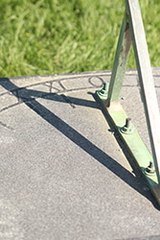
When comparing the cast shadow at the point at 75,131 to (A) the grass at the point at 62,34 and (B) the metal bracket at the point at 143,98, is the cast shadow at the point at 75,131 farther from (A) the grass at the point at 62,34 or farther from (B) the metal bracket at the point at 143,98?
(A) the grass at the point at 62,34

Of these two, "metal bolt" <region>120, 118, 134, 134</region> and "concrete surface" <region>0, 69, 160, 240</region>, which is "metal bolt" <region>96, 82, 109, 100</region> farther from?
"metal bolt" <region>120, 118, 134, 134</region>

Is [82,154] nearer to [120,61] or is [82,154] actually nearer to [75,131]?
[75,131]

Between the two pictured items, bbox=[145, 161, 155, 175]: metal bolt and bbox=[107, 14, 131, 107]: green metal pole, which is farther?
bbox=[107, 14, 131, 107]: green metal pole

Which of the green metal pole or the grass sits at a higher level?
the green metal pole

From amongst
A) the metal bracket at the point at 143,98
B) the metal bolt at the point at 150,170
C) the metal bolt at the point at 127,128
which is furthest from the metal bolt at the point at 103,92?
the metal bolt at the point at 150,170

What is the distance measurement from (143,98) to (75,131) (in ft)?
1.25

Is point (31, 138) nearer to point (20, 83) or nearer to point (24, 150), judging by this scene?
point (24, 150)

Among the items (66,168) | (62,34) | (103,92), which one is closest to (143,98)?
(66,168)

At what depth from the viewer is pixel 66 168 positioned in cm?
205

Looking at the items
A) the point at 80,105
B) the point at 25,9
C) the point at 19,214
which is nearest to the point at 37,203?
the point at 19,214

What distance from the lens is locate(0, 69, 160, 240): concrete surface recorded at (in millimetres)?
1821

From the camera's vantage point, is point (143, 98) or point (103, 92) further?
point (103, 92)

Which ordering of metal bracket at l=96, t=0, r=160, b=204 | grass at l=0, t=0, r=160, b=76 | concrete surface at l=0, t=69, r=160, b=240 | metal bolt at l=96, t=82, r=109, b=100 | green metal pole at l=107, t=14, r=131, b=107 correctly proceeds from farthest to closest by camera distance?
grass at l=0, t=0, r=160, b=76, metal bolt at l=96, t=82, r=109, b=100, green metal pole at l=107, t=14, r=131, b=107, metal bracket at l=96, t=0, r=160, b=204, concrete surface at l=0, t=69, r=160, b=240

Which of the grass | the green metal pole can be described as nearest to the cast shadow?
the green metal pole
